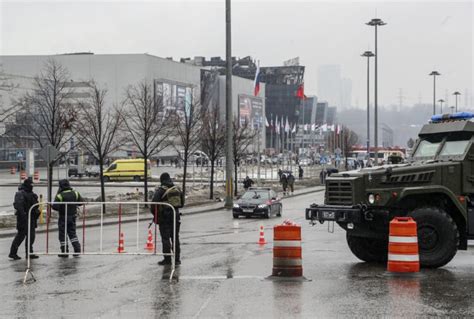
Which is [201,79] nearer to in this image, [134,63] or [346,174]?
[134,63]

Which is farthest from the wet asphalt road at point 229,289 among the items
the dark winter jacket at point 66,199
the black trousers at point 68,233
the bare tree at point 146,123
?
the bare tree at point 146,123

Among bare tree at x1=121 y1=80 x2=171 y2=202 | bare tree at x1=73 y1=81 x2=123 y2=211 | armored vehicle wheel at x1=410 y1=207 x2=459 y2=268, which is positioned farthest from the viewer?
bare tree at x1=121 y1=80 x2=171 y2=202

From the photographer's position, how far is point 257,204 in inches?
1356

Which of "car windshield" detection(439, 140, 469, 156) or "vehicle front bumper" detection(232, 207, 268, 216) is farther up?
"car windshield" detection(439, 140, 469, 156)

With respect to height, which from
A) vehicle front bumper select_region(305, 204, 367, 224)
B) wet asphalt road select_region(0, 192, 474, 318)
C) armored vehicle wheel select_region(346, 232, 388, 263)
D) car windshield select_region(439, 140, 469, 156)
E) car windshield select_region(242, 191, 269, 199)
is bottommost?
wet asphalt road select_region(0, 192, 474, 318)

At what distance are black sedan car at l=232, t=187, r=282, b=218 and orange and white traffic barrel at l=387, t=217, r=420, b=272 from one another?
20.7 metres

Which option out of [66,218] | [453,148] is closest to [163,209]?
[66,218]

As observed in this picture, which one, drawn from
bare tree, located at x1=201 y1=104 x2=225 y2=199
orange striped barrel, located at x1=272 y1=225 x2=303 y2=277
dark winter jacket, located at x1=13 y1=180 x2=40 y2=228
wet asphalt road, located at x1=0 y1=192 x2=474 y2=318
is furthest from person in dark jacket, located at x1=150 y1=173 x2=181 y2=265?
Answer: bare tree, located at x1=201 y1=104 x2=225 y2=199

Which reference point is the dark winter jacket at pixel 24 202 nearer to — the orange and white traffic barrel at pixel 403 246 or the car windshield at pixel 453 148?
the orange and white traffic barrel at pixel 403 246

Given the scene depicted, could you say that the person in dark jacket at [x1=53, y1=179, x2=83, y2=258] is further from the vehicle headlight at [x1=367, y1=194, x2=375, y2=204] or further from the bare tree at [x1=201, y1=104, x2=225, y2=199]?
the bare tree at [x1=201, y1=104, x2=225, y2=199]

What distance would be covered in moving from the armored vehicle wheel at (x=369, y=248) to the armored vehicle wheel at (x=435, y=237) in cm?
156

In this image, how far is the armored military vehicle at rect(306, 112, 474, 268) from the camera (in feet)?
47.3

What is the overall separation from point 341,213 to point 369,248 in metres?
1.62

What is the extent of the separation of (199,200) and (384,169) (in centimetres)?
3330
